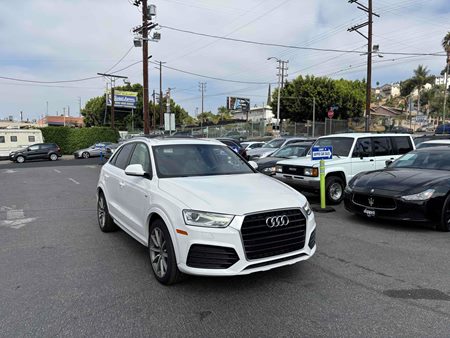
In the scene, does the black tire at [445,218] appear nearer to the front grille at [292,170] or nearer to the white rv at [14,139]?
the front grille at [292,170]

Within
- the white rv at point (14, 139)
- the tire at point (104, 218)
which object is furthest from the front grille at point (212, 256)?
the white rv at point (14, 139)

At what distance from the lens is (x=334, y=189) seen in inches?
373

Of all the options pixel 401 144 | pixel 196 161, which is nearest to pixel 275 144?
pixel 401 144

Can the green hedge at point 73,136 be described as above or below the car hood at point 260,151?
above

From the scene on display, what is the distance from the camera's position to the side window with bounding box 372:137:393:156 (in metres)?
10.3

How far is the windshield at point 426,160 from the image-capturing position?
7.54 meters

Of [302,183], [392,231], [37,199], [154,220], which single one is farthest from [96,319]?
[37,199]

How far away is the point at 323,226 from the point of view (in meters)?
7.06

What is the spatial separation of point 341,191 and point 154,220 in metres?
6.33

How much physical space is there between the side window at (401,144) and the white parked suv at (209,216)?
6.90 metres

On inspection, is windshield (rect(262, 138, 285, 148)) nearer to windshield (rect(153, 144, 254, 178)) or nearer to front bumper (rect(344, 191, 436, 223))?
front bumper (rect(344, 191, 436, 223))

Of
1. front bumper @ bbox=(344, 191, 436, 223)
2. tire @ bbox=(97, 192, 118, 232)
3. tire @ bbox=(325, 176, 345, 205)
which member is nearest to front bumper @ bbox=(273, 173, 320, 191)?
tire @ bbox=(325, 176, 345, 205)

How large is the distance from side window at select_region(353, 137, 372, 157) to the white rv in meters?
33.5

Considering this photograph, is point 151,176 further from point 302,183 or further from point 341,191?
point 341,191
